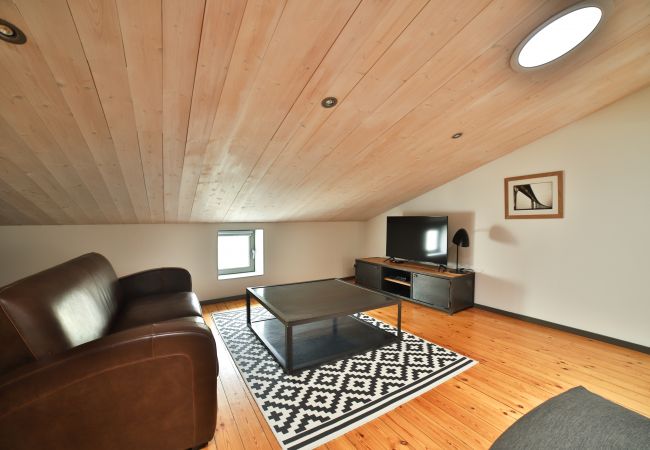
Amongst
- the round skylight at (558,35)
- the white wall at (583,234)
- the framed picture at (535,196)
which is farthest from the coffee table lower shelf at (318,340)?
the round skylight at (558,35)

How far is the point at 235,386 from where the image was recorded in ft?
7.18

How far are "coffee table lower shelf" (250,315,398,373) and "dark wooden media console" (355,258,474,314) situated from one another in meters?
1.11

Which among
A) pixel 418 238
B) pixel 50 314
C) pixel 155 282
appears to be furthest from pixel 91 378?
pixel 418 238

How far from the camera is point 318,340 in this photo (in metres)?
2.81

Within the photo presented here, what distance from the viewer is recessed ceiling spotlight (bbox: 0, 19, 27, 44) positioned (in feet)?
3.87

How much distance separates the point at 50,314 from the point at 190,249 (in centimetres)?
267

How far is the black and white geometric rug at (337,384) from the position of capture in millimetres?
1766

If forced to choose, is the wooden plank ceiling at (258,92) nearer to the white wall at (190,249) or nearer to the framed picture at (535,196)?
the white wall at (190,249)

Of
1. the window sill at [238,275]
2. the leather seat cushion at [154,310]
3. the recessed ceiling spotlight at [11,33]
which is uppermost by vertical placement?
the recessed ceiling spotlight at [11,33]

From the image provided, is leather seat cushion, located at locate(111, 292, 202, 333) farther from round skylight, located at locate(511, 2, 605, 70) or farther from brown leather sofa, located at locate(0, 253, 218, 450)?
round skylight, located at locate(511, 2, 605, 70)

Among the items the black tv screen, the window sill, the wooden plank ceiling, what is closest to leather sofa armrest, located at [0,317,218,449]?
the wooden plank ceiling

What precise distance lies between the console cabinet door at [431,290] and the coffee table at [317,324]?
1.05m

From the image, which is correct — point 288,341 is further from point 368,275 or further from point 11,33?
point 368,275

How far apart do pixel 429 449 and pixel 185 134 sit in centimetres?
252
